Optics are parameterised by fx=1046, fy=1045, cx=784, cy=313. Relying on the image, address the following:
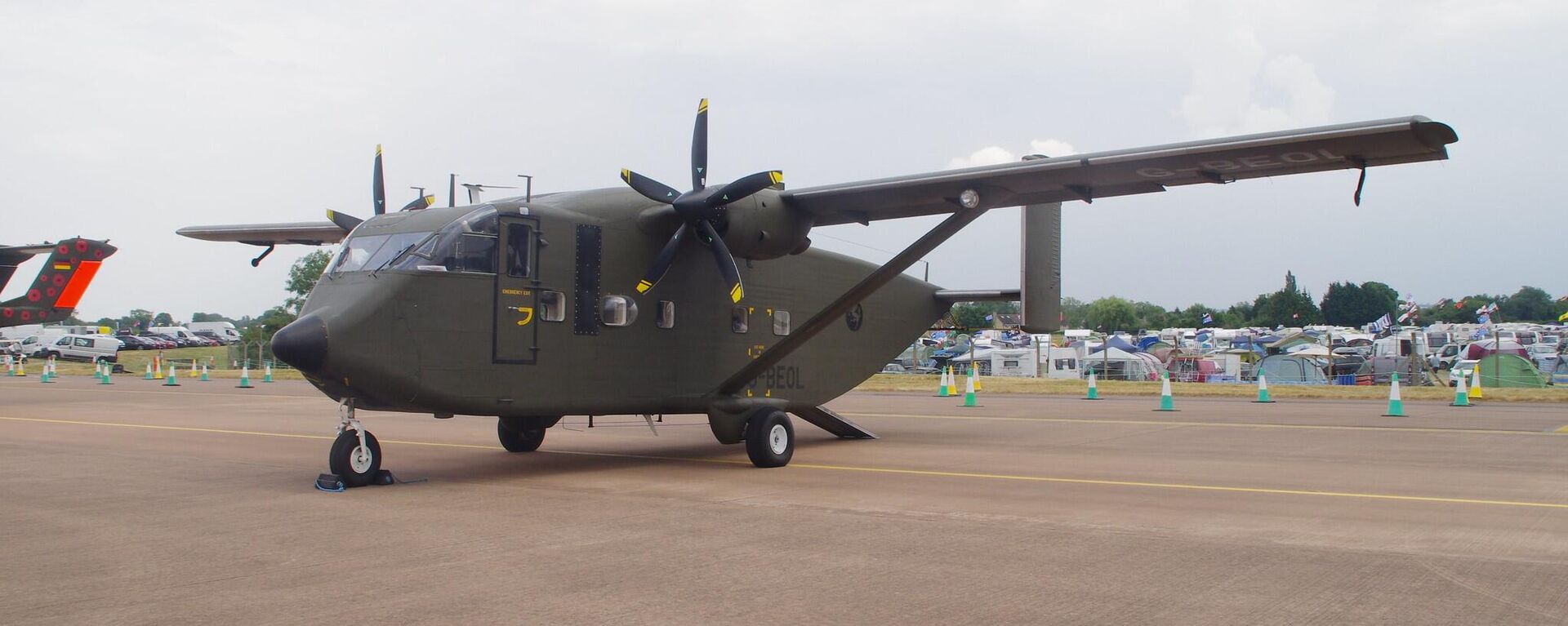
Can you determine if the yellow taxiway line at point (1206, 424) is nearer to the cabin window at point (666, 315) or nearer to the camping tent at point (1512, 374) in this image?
the cabin window at point (666, 315)

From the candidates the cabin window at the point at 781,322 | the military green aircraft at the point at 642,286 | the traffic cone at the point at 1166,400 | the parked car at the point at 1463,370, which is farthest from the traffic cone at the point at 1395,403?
the parked car at the point at 1463,370

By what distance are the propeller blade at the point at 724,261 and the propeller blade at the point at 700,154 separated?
1.72 ft

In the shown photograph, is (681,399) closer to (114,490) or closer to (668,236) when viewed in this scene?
(668,236)

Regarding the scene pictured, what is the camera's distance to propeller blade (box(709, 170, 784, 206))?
12.1 meters

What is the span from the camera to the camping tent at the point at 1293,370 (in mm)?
37500

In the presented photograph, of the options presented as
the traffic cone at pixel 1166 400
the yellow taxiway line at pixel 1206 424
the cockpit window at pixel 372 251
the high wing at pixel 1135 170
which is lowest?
the yellow taxiway line at pixel 1206 424

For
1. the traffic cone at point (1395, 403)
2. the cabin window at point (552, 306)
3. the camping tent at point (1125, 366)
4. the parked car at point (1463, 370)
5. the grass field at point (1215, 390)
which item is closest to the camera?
the cabin window at point (552, 306)

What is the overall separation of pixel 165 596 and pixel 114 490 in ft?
18.1

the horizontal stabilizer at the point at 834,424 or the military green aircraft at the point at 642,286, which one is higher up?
the military green aircraft at the point at 642,286

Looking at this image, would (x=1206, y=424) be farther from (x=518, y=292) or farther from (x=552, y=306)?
(x=518, y=292)

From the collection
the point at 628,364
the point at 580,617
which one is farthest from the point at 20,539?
Answer: the point at 628,364

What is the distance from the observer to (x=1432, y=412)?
20516mm

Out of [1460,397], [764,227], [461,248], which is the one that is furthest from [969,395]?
[461,248]

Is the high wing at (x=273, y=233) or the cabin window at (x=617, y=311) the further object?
the high wing at (x=273, y=233)
